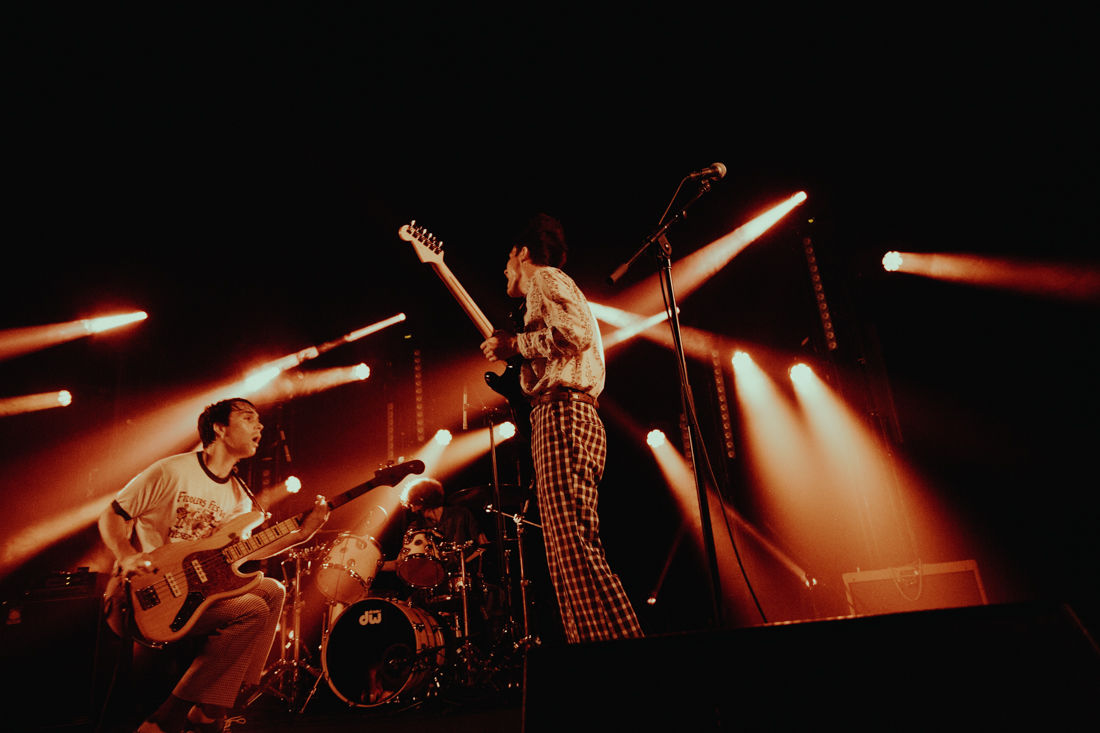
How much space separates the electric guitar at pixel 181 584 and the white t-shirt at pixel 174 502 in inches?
5.3

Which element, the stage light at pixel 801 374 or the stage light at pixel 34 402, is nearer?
the stage light at pixel 801 374

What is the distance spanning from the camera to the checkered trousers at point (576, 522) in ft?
7.62

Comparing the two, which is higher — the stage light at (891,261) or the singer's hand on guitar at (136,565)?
the stage light at (891,261)

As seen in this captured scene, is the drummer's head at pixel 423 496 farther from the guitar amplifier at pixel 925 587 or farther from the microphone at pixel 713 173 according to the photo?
the microphone at pixel 713 173

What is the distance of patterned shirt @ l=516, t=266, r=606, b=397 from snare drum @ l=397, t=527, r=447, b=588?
2717 millimetres

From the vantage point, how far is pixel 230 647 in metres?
3.28

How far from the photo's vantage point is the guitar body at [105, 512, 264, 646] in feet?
10.0

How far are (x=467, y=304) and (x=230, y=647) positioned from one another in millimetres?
2349

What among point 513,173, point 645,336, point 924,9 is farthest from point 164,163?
point 924,9

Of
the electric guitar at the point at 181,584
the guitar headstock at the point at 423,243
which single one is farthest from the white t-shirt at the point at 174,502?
the guitar headstock at the point at 423,243

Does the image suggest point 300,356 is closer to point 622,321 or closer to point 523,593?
point 622,321

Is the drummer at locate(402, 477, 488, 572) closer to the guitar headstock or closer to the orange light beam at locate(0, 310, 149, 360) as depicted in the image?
the guitar headstock

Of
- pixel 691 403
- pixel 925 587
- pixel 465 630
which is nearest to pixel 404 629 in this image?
pixel 465 630

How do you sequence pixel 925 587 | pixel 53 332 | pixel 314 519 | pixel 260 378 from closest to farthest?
pixel 314 519 < pixel 925 587 < pixel 53 332 < pixel 260 378
